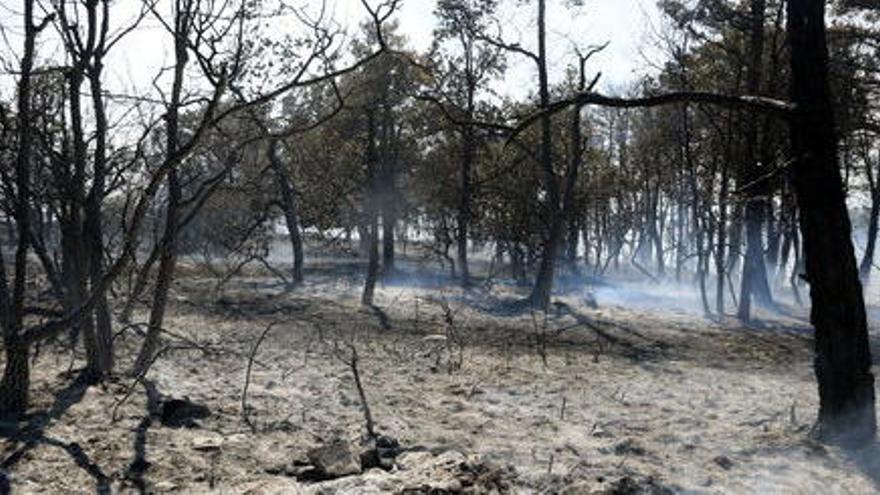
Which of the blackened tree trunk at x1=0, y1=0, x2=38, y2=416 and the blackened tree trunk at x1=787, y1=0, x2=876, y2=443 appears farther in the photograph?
the blackened tree trunk at x1=787, y1=0, x2=876, y2=443

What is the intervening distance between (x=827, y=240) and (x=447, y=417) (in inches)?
152

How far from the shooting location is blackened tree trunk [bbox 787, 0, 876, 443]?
24.5 ft

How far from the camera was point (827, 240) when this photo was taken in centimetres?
744

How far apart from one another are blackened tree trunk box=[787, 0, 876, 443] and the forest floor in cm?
51

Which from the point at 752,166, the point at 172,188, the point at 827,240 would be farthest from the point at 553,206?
the point at 827,240

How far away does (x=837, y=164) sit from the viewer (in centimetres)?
757

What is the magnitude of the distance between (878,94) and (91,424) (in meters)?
17.5

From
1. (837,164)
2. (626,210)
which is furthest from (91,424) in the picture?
(626,210)

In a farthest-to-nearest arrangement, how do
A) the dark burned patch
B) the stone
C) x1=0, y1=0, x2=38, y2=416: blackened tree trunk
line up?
the dark burned patch → x1=0, y1=0, x2=38, y2=416: blackened tree trunk → the stone

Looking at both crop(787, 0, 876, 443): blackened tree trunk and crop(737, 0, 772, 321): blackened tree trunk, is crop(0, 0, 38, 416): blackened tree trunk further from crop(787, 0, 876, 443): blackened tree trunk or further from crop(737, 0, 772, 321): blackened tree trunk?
crop(737, 0, 772, 321): blackened tree trunk

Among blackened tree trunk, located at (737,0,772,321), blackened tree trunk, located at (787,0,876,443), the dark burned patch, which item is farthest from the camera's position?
blackened tree trunk, located at (737,0,772,321)

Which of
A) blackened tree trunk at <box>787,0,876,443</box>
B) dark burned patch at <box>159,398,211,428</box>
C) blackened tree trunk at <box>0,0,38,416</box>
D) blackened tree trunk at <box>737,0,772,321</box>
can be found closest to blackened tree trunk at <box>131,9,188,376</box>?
dark burned patch at <box>159,398,211,428</box>

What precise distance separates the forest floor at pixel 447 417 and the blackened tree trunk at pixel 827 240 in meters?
0.51

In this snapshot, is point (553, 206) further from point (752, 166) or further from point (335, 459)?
point (335, 459)
